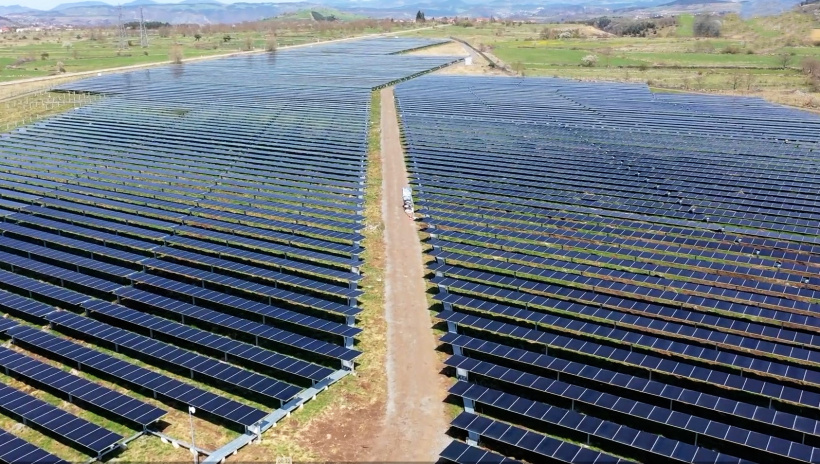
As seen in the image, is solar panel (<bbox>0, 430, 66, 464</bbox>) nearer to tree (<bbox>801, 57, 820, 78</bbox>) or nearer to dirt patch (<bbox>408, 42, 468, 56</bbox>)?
tree (<bbox>801, 57, 820, 78</bbox>)

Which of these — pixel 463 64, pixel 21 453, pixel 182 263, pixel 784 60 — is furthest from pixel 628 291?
pixel 463 64

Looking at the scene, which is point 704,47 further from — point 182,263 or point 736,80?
point 182,263

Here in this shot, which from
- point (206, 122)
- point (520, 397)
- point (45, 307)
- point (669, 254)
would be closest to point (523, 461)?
point (520, 397)

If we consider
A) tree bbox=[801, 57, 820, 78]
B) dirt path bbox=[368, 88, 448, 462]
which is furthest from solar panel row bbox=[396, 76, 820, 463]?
tree bbox=[801, 57, 820, 78]

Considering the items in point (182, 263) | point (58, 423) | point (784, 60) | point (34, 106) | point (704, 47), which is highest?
point (704, 47)

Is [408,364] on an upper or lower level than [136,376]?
lower

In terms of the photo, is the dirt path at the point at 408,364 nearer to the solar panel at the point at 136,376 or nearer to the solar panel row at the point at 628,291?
the solar panel row at the point at 628,291
